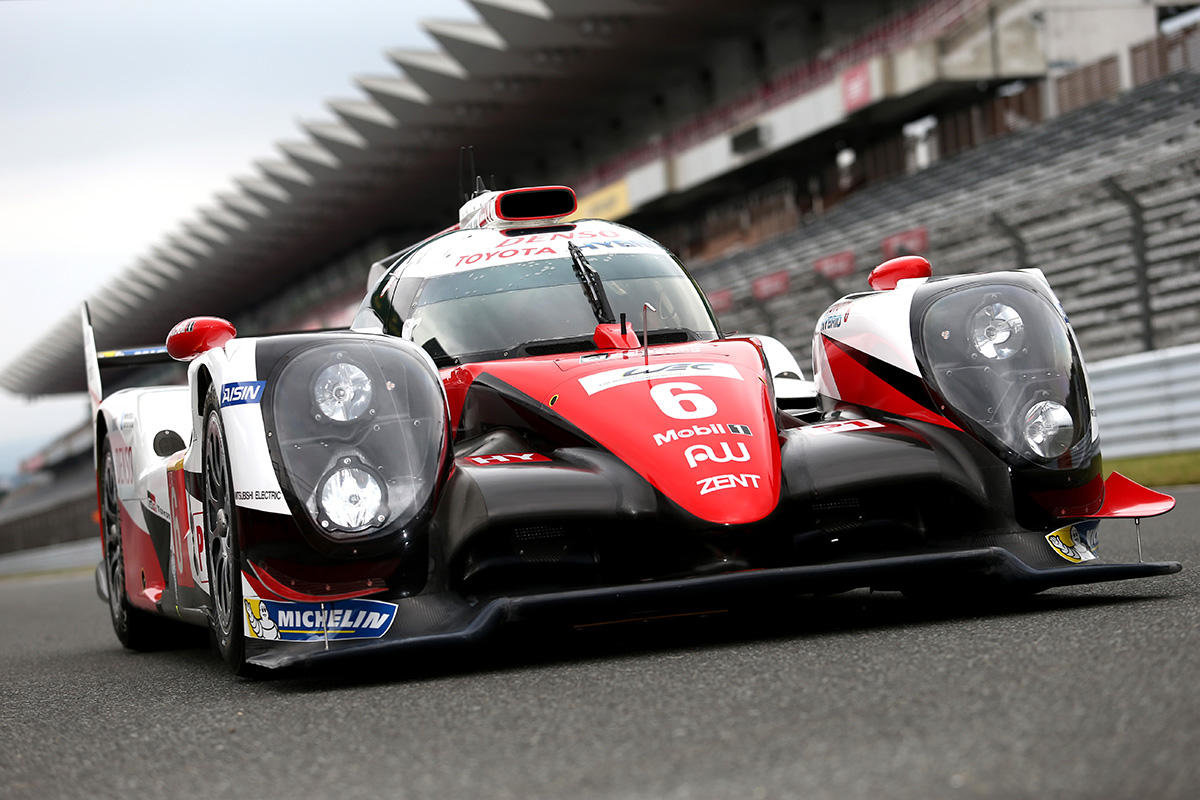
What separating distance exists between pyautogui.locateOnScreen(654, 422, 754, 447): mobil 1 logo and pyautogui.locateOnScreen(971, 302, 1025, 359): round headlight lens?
83 centimetres

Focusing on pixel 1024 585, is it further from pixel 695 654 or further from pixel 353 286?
pixel 353 286

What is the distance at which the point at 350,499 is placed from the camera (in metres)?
4.10

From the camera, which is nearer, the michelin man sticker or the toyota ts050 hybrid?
the toyota ts050 hybrid

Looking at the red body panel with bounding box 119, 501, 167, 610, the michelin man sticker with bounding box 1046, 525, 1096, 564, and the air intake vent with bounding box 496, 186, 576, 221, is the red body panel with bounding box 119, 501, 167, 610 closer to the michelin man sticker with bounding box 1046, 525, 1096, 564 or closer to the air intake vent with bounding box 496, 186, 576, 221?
the air intake vent with bounding box 496, 186, 576, 221

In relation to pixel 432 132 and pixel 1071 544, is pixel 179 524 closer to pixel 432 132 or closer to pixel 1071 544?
pixel 1071 544

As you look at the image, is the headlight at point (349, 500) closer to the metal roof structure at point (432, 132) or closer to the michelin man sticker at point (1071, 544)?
the michelin man sticker at point (1071, 544)

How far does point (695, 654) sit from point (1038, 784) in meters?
1.82

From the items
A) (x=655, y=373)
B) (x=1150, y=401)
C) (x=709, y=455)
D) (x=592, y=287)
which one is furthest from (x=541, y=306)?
(x=1150, y=401)

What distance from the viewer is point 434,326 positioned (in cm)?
546

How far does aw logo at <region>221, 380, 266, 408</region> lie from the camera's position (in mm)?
4289

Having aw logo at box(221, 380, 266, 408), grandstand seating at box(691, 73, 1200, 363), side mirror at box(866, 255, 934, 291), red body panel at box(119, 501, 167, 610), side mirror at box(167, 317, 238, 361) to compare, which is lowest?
grandstand seating at box(691, 73, 1200, 363)

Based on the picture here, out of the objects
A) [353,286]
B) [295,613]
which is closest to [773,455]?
[295,613]

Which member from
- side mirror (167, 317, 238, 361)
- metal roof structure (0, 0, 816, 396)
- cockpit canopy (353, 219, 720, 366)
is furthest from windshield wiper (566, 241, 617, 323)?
metal roof structure (0, 0, 816, 396)

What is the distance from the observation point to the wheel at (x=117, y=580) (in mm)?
6414
